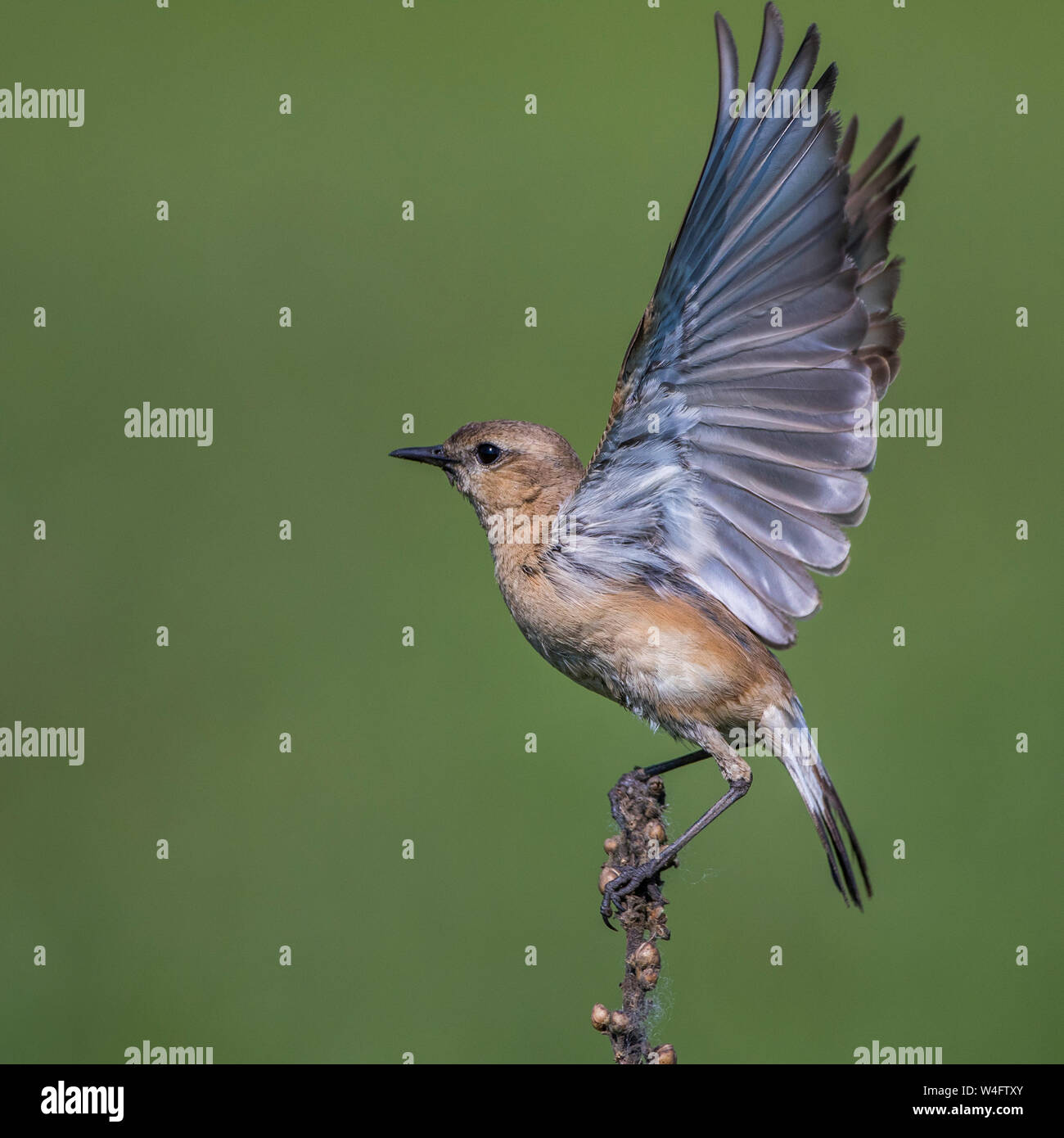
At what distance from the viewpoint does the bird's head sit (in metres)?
6.85

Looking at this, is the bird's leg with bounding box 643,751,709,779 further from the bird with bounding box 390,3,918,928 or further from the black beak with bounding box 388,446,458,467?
the black beak with bounding box 388,446,458,467

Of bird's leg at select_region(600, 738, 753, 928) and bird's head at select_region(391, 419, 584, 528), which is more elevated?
bird's head at select_region(391, 419, 584, 528)

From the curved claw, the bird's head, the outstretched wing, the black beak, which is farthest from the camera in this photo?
the black beak

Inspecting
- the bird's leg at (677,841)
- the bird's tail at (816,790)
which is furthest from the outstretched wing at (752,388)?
the bird's leg at (677,841)

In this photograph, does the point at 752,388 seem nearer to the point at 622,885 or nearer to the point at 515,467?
the point at 515,467

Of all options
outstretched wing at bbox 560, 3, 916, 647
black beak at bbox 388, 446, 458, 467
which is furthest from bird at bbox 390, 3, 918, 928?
black beak at bbox 388, 446, 458, 467

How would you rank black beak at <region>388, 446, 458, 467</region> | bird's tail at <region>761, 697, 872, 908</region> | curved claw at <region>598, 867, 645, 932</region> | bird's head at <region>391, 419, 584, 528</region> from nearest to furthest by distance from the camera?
curved claw at <region>598, 867, 645, 932</region> → bird's tail at <region>761, 697, 872, 908</region> → bird's head at <region>391, 419, 584, 528</region> → black beak at <region>388, 446, 458, 467</region>

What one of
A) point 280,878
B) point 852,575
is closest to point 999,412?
point 852,575

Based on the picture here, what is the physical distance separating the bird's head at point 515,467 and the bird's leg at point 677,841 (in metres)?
1.29

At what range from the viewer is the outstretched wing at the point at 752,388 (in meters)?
5.64

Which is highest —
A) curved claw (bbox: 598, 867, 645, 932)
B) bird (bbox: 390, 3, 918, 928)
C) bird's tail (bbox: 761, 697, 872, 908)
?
bird (bbox: 390, 3, 918, 928)

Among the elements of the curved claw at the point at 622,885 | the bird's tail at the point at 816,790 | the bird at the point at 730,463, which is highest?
the bird at the point at 730,463

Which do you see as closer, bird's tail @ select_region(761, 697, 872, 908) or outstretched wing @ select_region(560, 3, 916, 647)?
outstretched wing @ select_region(560, 3, 916, 647)

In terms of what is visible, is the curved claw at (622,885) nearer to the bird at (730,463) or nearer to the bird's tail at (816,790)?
the bird at (730,463)
